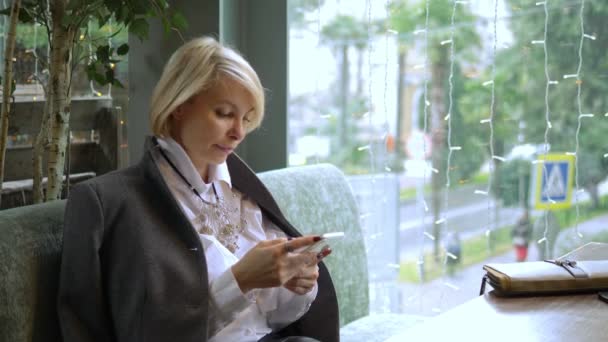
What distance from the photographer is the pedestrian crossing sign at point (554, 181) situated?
266 centimetres

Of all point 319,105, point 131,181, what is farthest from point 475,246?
point 131,181

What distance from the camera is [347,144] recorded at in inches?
125

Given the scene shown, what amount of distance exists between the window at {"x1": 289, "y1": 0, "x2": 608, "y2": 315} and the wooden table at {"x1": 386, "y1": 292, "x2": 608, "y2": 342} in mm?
1088

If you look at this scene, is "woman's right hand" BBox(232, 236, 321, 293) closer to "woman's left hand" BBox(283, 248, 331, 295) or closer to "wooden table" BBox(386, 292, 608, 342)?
"woman's left hand" BBox(283, 248, 331, 295)

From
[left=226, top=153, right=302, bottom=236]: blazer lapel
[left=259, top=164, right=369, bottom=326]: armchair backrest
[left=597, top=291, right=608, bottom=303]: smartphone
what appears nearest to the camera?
[left=597, top=291, right=608, bottom=303]: smartphone

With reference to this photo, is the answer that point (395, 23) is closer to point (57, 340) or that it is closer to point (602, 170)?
point (602, 170)

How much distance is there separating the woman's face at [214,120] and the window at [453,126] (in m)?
1.18

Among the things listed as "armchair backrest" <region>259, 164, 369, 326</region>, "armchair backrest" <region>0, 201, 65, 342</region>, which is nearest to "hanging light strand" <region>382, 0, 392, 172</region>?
"armchair backrest" <region>259, 164, 369, 326</region>

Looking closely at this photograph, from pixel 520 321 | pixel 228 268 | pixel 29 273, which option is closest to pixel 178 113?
pixel 228 268

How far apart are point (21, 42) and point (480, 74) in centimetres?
150

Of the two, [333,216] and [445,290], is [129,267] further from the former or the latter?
[445,290]

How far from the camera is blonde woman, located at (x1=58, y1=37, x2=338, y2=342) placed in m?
1.59

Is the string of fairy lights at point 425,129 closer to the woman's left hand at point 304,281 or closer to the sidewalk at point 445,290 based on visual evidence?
the sidewalk at point 445,290

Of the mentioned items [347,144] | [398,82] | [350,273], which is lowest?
[350,273]
